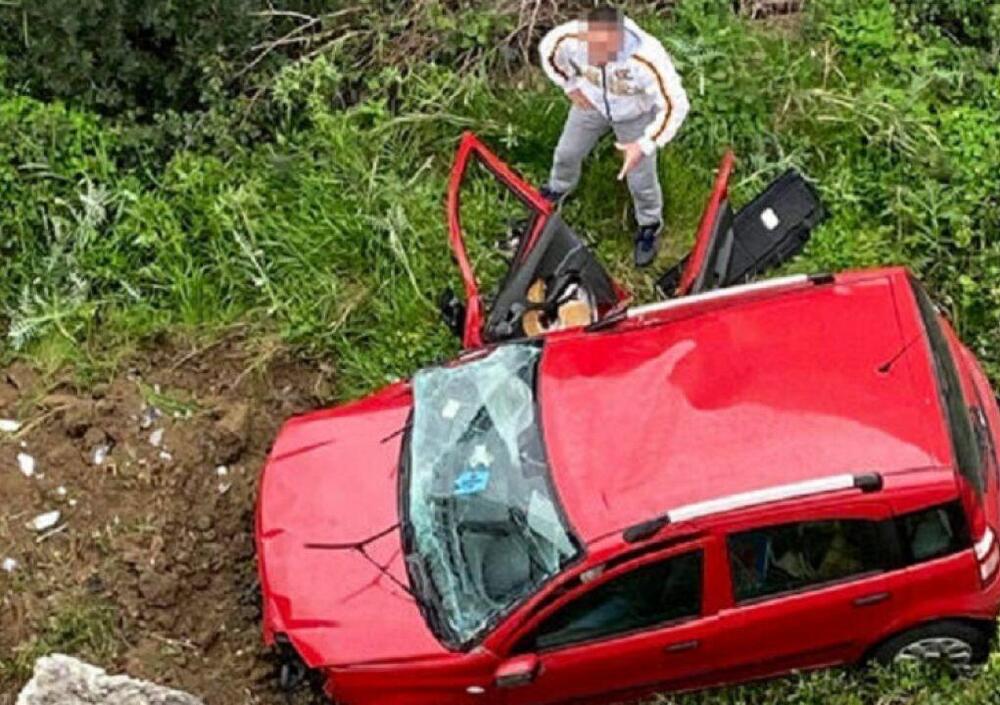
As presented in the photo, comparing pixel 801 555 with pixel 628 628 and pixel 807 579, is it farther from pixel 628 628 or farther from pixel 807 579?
pixel 628 628

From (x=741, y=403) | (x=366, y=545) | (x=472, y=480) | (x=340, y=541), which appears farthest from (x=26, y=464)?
(x=741, y=403)

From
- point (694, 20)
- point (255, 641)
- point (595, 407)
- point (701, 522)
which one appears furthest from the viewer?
point (694, 20)

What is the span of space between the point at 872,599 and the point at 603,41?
2.89m

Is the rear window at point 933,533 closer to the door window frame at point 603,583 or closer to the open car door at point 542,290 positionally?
the door window frame at point 603,583

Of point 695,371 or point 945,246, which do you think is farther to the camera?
point 945,246

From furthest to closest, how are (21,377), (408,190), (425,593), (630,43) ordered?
(408,190)
(21,377)
(630,43)
(425,593)

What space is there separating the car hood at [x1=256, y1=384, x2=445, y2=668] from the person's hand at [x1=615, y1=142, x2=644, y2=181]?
1.65 metres

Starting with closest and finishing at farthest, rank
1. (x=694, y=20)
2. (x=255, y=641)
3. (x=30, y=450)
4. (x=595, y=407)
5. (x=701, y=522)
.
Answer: (x=701, y=522) → (x=595, y=407) → (x=255, y=641) → (x=30, y=450) → (x=694, y=20)

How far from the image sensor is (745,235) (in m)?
9.03

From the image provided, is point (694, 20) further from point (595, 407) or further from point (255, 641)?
point (255, 641)

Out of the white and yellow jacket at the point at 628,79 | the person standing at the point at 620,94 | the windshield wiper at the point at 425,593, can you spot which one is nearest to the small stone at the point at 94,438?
the windshield wiper at the point at 425,593

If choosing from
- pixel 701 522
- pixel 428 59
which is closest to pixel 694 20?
pixel 428 59

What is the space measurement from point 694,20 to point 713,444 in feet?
12.1

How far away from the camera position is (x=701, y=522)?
7.00 m
